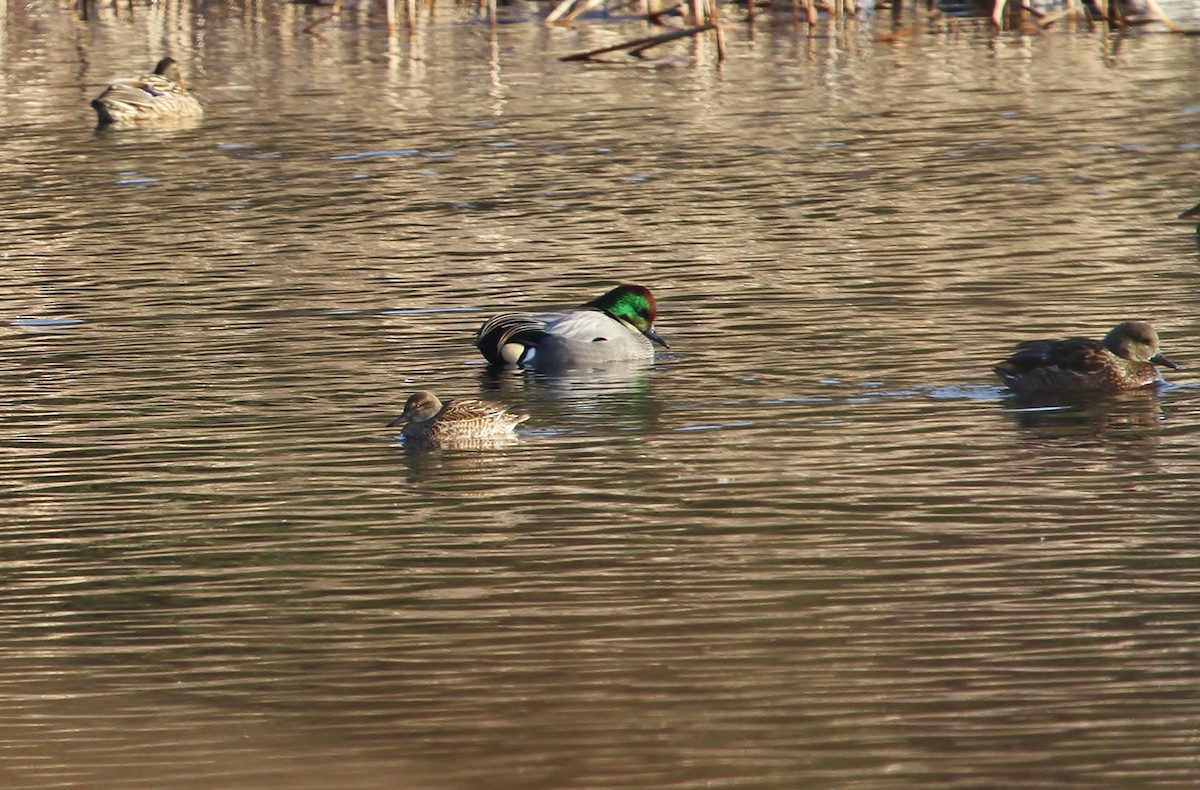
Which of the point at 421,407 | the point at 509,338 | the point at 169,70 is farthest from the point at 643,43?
the point at 421,407

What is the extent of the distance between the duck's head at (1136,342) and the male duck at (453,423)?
3038 mm

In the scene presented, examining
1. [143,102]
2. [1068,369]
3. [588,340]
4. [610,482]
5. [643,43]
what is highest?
[1068,369]

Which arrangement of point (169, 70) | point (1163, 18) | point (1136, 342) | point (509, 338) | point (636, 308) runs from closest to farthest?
point (1136, 342) → point (509, 338) → point (636, 308) → point (169, 70) → point (1163, 18)

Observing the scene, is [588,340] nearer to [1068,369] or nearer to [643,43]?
[1068,369]

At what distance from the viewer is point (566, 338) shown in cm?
1181

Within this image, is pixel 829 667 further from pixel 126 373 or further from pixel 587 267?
pixel 587 267

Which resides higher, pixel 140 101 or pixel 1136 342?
pixel 1136 342

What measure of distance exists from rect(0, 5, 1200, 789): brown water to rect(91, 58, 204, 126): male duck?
3850 millimetres

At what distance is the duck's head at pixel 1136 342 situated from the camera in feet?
34.9

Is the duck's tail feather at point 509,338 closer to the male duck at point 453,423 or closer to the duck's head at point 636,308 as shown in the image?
the duck's head at point 636,308

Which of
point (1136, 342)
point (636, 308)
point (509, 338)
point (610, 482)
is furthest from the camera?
point (636, 308)

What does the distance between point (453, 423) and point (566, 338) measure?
2118 mm

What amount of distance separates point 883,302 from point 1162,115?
10050 mm

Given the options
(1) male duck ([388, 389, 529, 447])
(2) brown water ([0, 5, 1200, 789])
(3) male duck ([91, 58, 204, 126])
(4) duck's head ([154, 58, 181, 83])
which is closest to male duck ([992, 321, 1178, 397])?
(2) brown water ([0, 5, 1200, 789])
